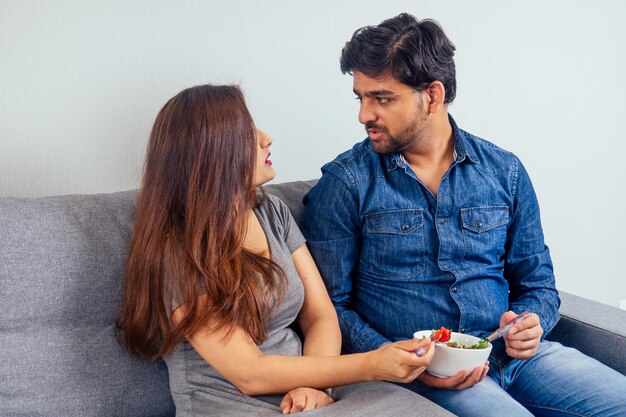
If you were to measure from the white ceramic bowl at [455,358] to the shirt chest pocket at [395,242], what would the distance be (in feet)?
0.86

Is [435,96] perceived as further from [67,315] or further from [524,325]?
[67,315]

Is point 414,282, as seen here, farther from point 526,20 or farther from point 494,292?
point 526,20

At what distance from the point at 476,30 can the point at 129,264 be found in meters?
1.47

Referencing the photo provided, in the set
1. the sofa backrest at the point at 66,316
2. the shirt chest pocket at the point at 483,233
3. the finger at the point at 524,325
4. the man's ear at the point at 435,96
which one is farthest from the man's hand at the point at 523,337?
the sofa backrest at the point at 66,316

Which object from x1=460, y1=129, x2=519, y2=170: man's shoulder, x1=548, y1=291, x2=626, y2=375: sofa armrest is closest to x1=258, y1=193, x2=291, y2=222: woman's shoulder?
x1=460, y1=129, x2=519, y2=170: man's shoulder

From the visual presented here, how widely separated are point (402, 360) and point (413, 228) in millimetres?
492

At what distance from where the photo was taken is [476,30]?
99.3 inches

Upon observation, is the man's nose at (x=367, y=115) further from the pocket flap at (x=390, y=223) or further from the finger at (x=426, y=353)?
the finger at (x=426, y=353)

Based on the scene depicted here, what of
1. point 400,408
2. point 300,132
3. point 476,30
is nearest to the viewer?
point 400,408

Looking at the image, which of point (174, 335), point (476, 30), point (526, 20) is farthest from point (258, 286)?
point (526, 20)

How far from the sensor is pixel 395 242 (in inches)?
73.4

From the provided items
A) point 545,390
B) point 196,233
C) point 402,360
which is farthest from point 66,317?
point 545,390

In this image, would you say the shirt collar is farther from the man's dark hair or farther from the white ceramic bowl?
the white ceramic bowl

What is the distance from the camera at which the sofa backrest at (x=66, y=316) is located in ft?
5.08
